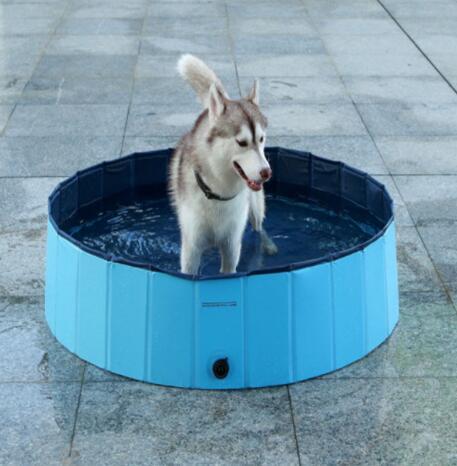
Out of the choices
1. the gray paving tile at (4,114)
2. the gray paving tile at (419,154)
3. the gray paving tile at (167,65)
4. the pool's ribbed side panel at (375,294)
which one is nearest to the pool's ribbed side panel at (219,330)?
the pool's ribbed side panel at (375,294)

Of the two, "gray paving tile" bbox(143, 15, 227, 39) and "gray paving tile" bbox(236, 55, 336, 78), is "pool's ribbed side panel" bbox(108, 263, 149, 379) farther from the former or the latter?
"gray paving tile" bbox(143, 15, 227, 39)

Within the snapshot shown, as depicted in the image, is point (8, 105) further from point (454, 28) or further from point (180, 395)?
point (454, 28)

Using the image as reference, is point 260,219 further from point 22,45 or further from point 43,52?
point 22,45

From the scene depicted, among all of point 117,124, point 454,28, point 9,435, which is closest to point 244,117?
point 9,435

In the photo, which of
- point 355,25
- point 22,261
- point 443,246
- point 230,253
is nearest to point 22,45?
point 355,25

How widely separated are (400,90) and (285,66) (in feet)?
5.71

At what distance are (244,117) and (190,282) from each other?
1088 mm

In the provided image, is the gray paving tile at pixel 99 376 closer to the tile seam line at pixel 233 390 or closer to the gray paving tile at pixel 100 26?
the tile seam line at pixel 233 390

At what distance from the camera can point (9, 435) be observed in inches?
217

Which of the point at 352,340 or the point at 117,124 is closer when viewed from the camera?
the point at 352,340

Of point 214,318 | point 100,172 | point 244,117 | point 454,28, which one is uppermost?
point 244,117

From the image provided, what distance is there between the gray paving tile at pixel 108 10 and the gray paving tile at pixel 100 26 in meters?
0.24

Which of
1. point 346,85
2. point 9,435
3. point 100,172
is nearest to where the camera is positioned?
point 9,435

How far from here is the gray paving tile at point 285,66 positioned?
1283 centimetres
